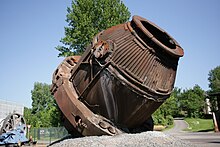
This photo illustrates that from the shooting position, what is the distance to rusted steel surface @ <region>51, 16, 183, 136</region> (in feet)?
22.3

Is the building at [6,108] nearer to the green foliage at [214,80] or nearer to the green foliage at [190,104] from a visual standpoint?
the green foliage at [190,104]

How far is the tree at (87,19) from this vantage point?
1023 inches

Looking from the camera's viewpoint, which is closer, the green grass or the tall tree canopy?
the green grass

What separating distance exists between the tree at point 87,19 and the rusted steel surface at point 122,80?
18390 millimetres

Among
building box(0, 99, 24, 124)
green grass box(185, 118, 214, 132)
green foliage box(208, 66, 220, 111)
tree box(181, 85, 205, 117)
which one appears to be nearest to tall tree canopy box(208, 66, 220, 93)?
green foliage box(208, 66, 220, 111)

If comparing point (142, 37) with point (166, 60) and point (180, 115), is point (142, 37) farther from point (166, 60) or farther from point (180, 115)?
point (180, 115)

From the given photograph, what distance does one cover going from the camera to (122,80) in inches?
267

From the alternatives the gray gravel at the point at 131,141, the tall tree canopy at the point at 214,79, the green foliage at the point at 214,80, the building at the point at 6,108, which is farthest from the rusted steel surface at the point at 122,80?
the tall tree canopy at the point at 214,79

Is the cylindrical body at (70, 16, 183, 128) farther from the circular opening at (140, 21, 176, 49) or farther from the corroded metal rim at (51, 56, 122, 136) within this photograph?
the corroded metal rim at (51, 56, 122, 136)

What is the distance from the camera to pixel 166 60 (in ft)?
23.1

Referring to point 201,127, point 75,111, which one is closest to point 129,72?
point 75,111

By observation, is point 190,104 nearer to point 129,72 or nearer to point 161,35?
point 161,35

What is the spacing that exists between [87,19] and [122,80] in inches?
796

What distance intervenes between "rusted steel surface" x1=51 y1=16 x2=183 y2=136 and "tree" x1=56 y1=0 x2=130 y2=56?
18.4 meters
